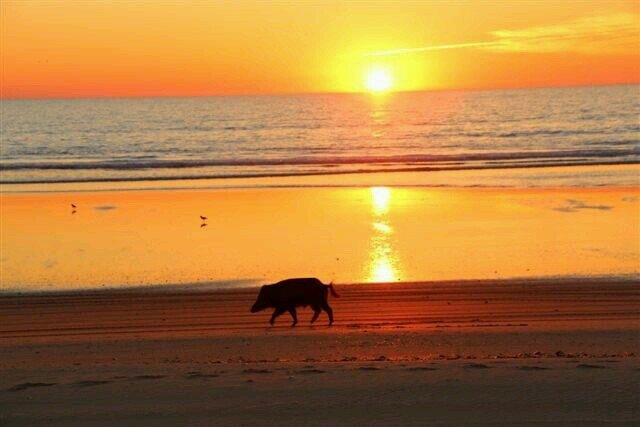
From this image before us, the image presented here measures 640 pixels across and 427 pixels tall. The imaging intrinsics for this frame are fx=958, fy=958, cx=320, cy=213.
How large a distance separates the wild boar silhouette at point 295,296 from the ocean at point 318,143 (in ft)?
69.3

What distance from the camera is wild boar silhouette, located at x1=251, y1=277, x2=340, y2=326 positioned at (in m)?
13.0

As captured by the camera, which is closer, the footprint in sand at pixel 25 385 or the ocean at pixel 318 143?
the footprint in sand at pixel 25 385

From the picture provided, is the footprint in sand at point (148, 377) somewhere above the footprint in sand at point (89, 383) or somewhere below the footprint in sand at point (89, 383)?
above

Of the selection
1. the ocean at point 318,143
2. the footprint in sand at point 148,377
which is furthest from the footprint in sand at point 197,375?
the ocean at point 318,143

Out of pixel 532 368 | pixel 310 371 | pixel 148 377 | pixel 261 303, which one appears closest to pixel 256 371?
pixel 310 371

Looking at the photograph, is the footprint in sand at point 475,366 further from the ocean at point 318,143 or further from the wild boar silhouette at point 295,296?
the ocean at point 318,143

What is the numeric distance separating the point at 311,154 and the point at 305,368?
45.6m

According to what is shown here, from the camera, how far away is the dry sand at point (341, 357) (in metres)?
7.76

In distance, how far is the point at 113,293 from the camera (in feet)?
51.4

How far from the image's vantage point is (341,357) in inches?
412

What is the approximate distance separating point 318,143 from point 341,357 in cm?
5641

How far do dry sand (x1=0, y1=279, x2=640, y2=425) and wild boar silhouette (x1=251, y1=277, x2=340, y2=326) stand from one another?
28 cm

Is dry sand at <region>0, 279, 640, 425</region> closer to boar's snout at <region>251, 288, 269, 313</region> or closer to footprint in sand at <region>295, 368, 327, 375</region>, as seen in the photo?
footprint in sand at <region>295, 368, 327, 375</region>

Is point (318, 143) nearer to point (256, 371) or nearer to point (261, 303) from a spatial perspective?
point (261, 303)
